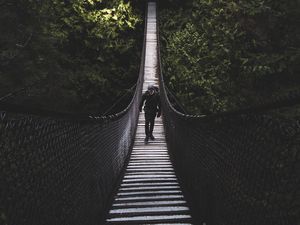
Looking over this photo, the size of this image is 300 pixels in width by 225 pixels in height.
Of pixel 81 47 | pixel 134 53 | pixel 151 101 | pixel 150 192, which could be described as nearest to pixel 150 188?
pixel 150 192

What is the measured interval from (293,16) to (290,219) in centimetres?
830

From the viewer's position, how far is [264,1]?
10.9 meters

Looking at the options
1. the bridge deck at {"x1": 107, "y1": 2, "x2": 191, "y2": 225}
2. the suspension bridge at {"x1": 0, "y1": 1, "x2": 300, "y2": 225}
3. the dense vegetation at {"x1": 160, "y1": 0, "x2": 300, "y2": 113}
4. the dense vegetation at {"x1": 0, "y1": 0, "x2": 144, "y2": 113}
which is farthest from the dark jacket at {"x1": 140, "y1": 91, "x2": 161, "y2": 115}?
the dense vegetation at {"x1": 0, "y1": 0, "x2": 144, "y2": 113}

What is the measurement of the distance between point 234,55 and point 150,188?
314 inches

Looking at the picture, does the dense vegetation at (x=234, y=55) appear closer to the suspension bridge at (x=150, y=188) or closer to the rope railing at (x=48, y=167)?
the suspension bridge at (x=150, y=188)

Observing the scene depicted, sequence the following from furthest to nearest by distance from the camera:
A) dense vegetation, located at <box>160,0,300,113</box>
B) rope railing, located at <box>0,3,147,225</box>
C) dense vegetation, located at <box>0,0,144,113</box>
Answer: dense vegetation, located at <box>0,0,144,113</box>
dense vegetation, located at <box>160,0,300,113</box>
rope railing, located at <box>0,3,147,225</box>

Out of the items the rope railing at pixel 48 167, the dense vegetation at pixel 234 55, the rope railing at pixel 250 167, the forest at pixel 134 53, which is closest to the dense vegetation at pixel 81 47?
the forest at pixel 134 53

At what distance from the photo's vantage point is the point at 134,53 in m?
16.0

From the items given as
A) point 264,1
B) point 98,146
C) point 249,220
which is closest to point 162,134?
point 264,1

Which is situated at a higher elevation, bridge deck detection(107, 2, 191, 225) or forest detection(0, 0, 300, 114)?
forest detection(0, 0, 300, 114)

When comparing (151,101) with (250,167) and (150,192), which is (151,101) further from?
(250,167)

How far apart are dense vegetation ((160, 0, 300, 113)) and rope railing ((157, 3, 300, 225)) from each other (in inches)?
219

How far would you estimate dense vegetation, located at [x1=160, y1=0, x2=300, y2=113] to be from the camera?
9070 mm

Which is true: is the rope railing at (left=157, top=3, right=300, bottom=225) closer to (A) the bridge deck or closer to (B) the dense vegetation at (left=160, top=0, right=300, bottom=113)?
(A) the bridge deck
